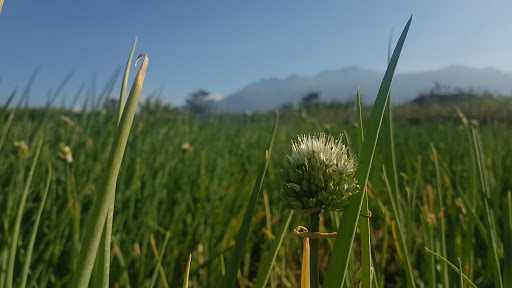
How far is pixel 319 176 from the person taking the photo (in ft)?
1.42

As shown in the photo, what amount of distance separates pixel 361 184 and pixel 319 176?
0.33 feet

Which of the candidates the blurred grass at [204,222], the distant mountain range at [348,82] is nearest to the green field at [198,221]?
the blurred grass at [204,222]

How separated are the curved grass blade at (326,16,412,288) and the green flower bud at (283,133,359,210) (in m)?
0.07

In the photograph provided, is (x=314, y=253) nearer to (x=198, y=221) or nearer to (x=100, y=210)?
(x=100, y=210)

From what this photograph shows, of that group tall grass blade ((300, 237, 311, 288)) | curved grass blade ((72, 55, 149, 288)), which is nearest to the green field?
tall grass blade ((300, 237, 311, 288))

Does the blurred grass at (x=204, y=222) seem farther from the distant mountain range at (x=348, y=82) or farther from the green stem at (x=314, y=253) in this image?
the distant mountain range at (x=348, y=82)

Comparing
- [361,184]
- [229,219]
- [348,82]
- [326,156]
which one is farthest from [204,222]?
[348,82]

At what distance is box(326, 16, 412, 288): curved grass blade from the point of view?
1.06 ft

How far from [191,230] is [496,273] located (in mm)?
889

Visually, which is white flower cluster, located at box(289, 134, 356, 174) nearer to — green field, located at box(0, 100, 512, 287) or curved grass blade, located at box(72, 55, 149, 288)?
green field, located at box(0, 100, 512, 287)

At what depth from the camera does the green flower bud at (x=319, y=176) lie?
0.41 meters

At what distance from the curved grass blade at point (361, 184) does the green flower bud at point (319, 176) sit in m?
0.07

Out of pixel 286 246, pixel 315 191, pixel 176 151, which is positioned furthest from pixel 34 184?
pixel 315 191

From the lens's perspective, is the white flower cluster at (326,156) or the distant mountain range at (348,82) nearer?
the white flower cluster at (326,156)
